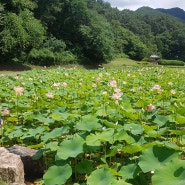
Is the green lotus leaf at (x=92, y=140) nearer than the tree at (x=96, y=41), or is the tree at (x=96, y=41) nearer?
the green lotus leaf at (x=92, y=140)

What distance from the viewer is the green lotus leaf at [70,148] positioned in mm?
2898

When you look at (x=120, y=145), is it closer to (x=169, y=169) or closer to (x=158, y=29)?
(x=169, y=169)

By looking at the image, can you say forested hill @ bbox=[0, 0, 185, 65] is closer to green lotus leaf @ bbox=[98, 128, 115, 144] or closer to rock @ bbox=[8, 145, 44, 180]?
rock @ bbox=[8, 145, 44, 180]

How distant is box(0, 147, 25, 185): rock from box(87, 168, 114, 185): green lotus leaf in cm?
70

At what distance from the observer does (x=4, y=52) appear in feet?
80.8

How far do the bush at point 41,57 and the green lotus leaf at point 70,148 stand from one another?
2596 centimetres

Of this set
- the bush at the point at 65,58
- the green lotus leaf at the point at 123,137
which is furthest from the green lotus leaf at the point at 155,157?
the bush at the point at 65,58

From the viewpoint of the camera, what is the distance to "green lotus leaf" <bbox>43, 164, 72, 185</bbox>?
2.70 metres

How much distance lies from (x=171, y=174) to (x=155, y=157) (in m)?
0.33

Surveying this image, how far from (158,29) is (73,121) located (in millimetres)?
82247

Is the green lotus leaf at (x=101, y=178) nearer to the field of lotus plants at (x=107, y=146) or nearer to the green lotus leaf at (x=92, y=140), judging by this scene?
the field of lotus plants at (x=107, y=146)

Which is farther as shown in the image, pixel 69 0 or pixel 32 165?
pixel 69 0

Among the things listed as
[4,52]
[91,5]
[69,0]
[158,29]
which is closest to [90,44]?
[69,0]

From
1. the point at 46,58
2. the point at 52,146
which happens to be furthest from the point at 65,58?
the point at 52,146
